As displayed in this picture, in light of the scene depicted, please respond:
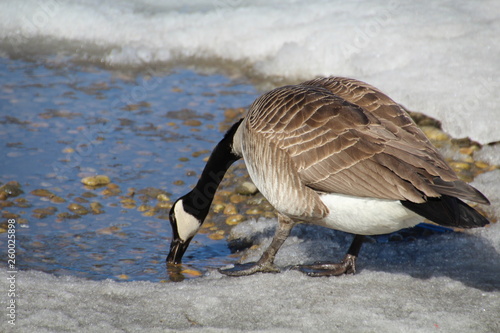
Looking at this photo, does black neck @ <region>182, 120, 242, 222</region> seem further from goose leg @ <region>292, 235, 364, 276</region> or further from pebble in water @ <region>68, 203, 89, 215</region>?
pebble in water @ <region>68, 203, 89, 215</region>

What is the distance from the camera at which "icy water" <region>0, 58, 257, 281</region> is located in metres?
4.69

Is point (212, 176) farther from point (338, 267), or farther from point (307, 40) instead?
point (307, 40)

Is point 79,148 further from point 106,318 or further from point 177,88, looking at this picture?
point 106,318

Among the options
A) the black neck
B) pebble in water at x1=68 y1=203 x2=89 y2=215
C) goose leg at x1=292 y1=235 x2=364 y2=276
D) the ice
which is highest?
the ice

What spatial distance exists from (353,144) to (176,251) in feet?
5.24

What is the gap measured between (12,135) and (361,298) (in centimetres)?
418

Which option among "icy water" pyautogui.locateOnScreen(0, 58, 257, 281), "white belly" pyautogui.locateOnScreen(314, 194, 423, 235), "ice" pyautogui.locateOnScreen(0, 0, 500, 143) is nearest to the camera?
"white belly" pyautogui.locateOnScreen(314, 194, 423, 235)

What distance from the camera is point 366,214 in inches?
146

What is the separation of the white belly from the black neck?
1199mm

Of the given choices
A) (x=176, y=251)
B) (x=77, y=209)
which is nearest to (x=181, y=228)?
(x=176, y=251)

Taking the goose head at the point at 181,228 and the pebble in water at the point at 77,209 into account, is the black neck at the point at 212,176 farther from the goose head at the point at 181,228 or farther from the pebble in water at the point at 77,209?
the pebble in water at the point at 77,209

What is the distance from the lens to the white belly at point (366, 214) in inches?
143

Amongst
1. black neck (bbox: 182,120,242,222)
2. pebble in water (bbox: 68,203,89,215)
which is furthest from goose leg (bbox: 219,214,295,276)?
pebble in water (bbox: 68,203,89,215)

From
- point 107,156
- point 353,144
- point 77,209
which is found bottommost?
point 77,209
